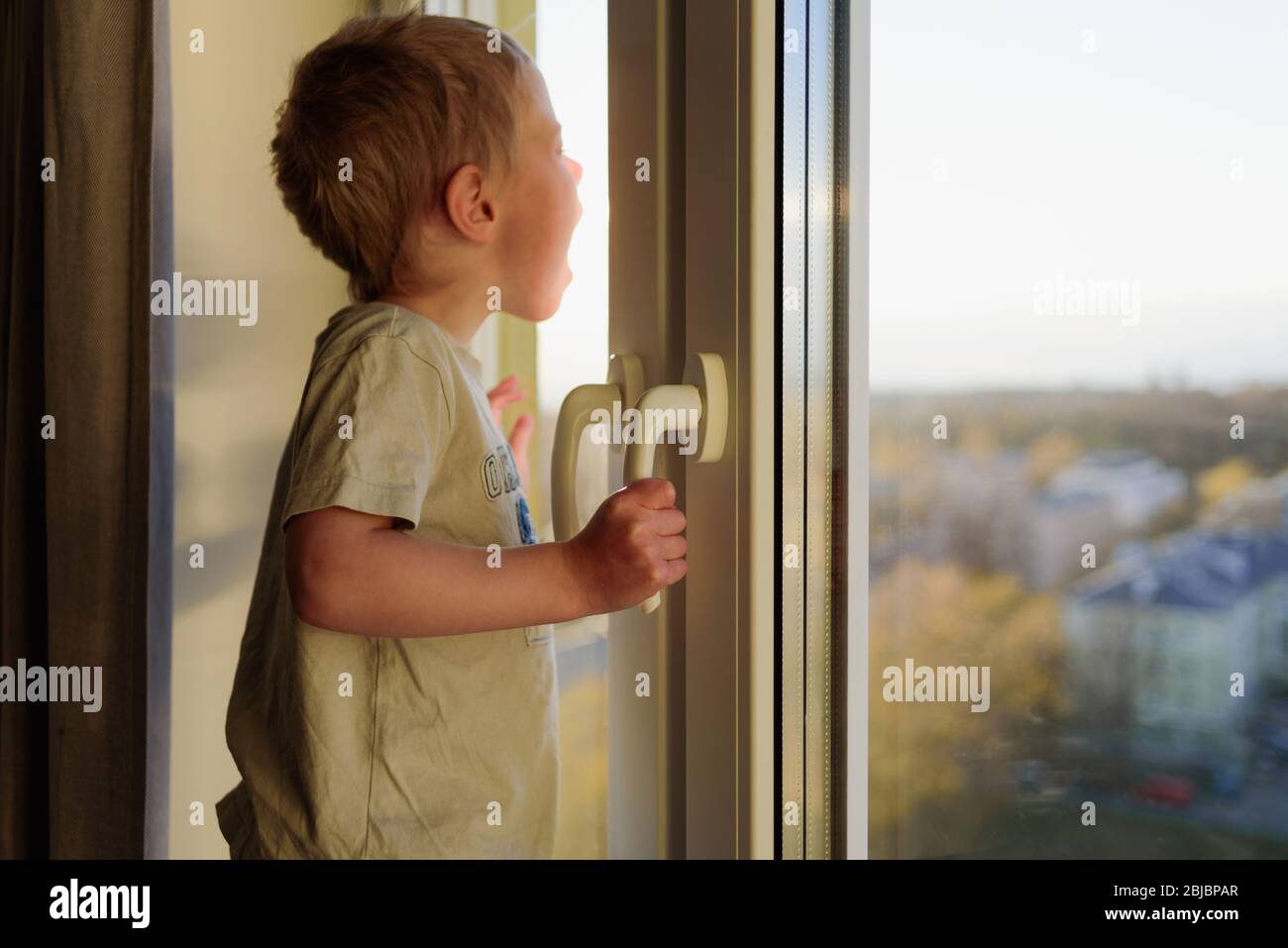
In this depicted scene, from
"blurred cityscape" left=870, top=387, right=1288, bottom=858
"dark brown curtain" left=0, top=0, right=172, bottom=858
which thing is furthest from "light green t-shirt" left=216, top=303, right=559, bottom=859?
"dark brown curtain" left=0, top=0, right=172, bottom=858

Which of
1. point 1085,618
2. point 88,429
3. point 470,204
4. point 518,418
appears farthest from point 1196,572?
point 88,429

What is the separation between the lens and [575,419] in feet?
2.32

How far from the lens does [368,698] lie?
74cm

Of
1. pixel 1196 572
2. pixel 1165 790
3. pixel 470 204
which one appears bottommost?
pixel 1165 790

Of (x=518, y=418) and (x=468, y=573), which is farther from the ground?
(x=518, y=418)

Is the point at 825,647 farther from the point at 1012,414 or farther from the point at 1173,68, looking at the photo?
the point at 1173,68

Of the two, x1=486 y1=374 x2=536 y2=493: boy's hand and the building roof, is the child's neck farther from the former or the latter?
the building roof

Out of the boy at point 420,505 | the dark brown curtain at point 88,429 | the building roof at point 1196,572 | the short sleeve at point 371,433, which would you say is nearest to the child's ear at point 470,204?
the boy at point 420,505

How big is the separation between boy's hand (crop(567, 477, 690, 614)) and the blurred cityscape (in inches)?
5.1

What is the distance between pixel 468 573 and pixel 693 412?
180mm

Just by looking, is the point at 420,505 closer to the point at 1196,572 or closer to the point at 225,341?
the point at 1196,572

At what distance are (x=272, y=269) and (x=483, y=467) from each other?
32.1 inches
